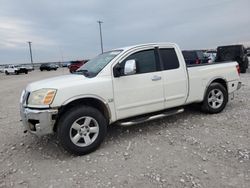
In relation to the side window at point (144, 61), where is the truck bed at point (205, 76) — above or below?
below

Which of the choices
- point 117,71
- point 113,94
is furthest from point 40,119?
point 117,71

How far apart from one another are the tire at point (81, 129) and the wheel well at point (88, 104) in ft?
0.26

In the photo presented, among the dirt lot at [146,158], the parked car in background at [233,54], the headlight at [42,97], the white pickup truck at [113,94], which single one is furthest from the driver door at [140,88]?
the parked car in background at [233,54]

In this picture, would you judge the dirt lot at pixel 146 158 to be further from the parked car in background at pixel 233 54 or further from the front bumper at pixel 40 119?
the parked car in background at pixel 233 54

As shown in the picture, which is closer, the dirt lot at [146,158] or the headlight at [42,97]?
the dirt lot at [146,158]

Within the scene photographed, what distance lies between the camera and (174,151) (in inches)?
155

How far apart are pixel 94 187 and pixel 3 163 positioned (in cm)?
183

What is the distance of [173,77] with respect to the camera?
195 inches

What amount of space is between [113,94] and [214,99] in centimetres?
290

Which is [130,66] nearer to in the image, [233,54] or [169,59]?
[169,59]

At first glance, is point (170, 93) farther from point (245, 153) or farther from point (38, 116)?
point (38, 116)

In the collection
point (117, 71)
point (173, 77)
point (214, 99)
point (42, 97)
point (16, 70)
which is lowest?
point (214, 99)

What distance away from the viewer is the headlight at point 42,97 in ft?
12.3

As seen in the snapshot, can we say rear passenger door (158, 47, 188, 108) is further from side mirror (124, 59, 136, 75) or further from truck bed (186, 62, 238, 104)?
side mirror (124, 59, 136, 75)
